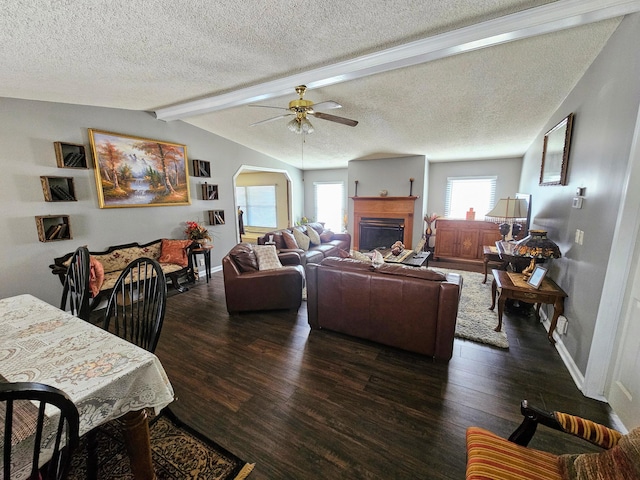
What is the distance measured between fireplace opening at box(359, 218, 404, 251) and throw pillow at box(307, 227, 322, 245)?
146 centimetres

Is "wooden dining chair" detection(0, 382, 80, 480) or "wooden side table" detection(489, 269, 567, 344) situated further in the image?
"wooden side table" detection(489, 269, 567, 344)

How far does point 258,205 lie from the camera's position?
8797mm

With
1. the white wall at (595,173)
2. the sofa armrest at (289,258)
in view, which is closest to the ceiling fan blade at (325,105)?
the white wall at (595,173)

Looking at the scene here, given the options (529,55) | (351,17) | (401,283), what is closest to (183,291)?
(401,283)

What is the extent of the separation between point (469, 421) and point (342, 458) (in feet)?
3.00

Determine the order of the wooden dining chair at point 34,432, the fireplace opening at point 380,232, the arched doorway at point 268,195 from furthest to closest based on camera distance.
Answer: the arched doorway at point 268,195 → the fireplace opening at point 380,232 → the wooden dining chair at point 34,432

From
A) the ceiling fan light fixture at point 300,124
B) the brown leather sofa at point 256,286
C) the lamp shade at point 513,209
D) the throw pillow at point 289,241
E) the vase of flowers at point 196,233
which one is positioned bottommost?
the brown leather sofa at point 256,286

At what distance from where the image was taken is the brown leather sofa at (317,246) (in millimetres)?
4969

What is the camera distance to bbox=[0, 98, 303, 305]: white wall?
9.97ft

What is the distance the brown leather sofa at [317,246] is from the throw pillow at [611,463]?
3.93 m

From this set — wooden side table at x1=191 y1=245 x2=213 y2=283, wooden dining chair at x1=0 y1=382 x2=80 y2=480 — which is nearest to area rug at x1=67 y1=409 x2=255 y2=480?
wooden dining chair at x1=0 y1=382 x2=80 y2=480

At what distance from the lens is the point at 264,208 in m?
8.70

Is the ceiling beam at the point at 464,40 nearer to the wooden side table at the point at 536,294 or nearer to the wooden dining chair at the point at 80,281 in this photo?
the wooden side table at the point at 536,294

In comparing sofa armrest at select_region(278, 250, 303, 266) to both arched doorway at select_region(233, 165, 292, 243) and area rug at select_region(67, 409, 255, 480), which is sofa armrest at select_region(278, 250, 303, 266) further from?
arched doorway at select_region(233, 165, 292, 243)
